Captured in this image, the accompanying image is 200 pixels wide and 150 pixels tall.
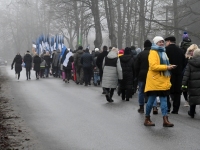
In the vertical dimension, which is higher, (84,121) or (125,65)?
(125,65)

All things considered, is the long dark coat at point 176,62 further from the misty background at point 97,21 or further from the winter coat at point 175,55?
the misty background at point 97,21

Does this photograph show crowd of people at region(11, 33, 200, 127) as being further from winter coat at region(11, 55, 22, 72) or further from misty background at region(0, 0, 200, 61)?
misty background at region(0, 0, 200, 61)

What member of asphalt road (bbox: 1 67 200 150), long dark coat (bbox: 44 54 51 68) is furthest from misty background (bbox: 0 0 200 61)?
asphalt road (bbox: 1 67 200 150)

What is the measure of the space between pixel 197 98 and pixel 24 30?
278 feet

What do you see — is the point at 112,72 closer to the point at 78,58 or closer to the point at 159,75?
the point at 159,75

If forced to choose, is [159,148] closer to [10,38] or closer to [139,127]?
[139,127]

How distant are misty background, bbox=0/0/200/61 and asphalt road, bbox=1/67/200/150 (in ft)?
46.3

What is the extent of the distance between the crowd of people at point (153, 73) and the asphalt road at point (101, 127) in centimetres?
38

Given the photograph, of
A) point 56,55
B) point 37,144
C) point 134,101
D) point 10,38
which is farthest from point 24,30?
point 37,144

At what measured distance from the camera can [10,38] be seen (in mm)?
104750

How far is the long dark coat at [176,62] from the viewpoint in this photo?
1144 centimetres

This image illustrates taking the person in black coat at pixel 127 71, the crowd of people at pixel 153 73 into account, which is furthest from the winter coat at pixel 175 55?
the person in black coat at pixel 127 71

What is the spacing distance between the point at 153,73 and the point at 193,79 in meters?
1.49

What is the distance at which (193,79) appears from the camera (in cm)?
1088
